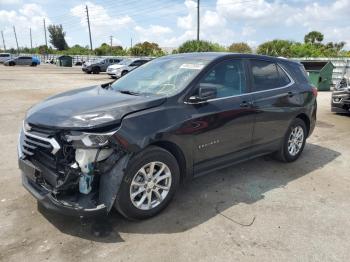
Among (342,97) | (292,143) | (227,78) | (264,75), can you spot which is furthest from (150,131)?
(342,97)

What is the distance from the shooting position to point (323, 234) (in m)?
3.29

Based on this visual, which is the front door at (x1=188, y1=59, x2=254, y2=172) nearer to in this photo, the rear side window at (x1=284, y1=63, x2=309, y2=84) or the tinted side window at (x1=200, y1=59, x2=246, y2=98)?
the tinted side window at (x1=200, y1=59, x2=246, y2=98)

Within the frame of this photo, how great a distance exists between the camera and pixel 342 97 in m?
9.14

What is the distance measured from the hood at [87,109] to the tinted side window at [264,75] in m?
1.67

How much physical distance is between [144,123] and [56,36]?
9399cm

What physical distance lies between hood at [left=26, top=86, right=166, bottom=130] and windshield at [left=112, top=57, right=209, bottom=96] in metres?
0.31

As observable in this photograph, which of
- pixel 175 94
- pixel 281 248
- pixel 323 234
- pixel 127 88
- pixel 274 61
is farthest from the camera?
pixel 274 61

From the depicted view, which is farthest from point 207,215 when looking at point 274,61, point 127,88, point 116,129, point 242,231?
point 274,61

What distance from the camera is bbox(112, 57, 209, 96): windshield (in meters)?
3.81

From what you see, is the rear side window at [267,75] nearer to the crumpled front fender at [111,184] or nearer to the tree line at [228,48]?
the crumpled front fender at [111,184]

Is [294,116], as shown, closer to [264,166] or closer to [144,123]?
[264,166]

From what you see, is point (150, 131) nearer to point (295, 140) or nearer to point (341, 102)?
point (295, 140)

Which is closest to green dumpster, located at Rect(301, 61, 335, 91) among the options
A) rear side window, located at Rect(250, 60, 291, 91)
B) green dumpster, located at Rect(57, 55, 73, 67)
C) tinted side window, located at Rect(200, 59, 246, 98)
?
rear side window, located at Rect(250, 60, 291, 91)

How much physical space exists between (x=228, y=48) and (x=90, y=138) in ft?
156
